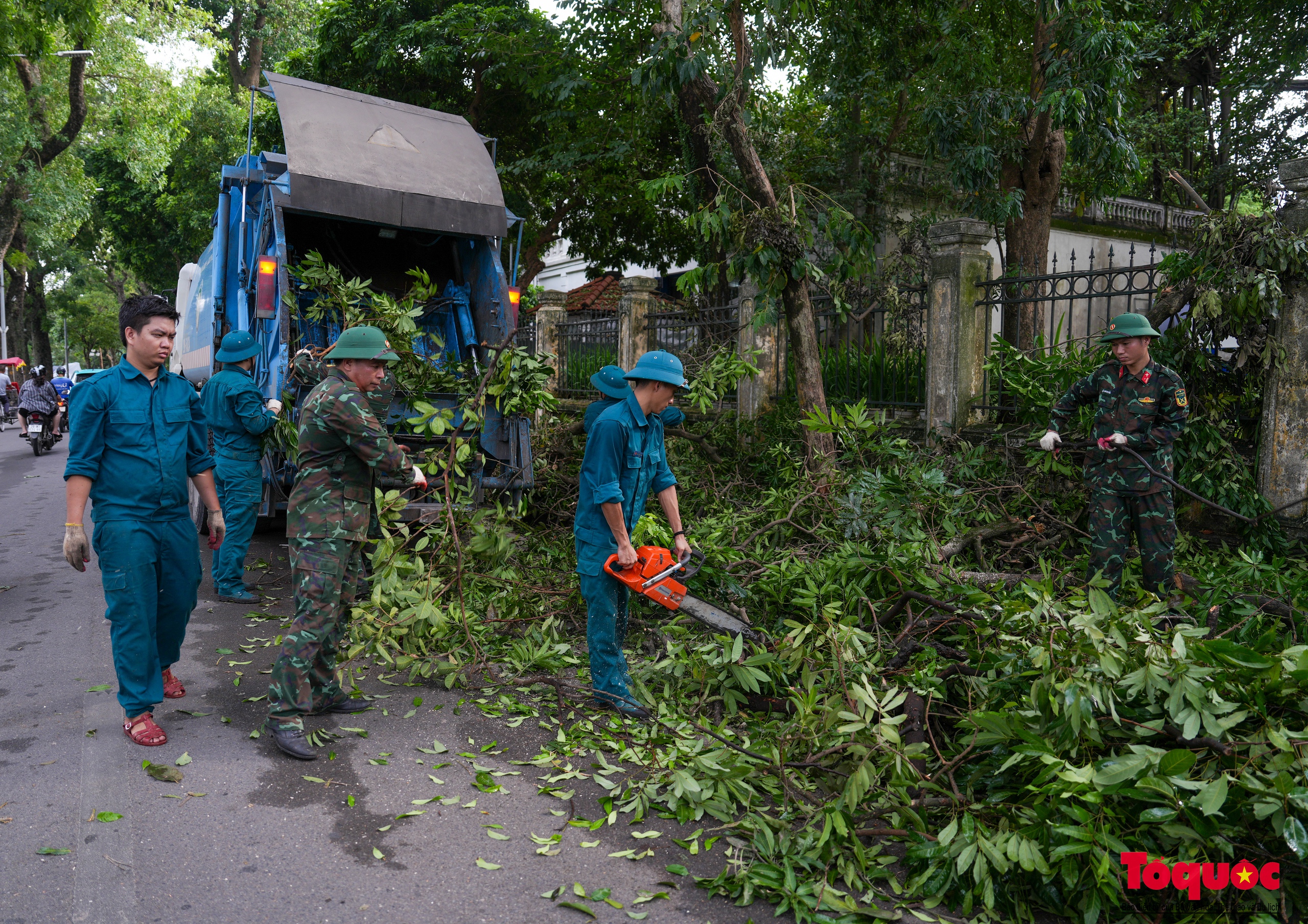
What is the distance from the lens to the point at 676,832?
3199 millimetres

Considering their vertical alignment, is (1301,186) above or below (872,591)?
above

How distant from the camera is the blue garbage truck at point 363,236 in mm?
6910

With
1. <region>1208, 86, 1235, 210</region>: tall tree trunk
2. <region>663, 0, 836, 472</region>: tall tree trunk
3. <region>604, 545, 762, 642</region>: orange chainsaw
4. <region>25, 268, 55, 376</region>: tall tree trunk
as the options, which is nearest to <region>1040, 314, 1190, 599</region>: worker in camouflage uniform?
<region>663, 0, 836, 472</region>: tall tree trunk

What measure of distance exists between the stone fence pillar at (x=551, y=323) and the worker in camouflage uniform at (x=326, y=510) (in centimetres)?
873

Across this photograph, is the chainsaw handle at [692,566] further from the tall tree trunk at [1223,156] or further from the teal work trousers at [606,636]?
the tall tree trunk at [1223,156]

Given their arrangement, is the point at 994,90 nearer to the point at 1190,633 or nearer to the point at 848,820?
the point at 1190,633

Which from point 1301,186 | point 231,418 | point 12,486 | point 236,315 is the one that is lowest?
point 12,486

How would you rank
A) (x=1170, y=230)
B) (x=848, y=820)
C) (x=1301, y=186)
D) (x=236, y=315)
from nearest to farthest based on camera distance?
(x=848, y=820) < (x=1301, y=186) < (x=236, y=315) < (x=1170, y=230)

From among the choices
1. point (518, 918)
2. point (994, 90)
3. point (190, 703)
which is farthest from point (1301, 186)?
point (190, 703)

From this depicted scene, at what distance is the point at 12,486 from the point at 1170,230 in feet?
68.6

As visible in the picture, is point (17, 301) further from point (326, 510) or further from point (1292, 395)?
point (1292, 395)

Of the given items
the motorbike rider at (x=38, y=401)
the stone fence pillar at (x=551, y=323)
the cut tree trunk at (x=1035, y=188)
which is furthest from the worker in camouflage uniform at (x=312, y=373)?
the motorbike rider at (x=38, y=401)

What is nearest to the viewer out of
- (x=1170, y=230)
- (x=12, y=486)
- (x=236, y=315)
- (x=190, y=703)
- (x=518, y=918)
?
(x=518, y=918)

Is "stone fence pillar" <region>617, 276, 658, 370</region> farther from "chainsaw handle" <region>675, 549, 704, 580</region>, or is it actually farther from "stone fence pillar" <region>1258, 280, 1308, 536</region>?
"stone fence pillar" <region>1258, 280, 1308, 536</region>
